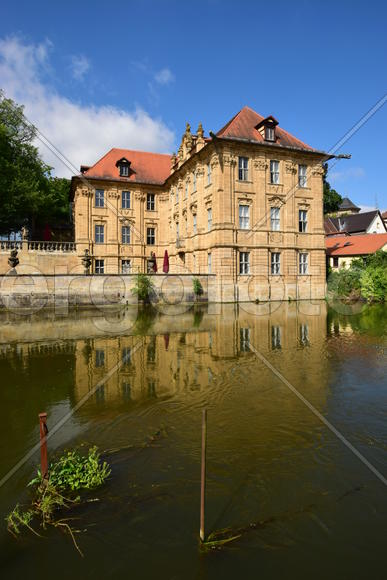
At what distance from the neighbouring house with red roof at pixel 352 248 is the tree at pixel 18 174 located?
3379cm

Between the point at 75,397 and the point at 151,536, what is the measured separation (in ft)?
16.0

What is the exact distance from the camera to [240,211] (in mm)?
30656

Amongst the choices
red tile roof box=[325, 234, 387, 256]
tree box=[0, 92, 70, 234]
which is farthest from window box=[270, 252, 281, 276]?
tree box=[0, 92, 70, 234]

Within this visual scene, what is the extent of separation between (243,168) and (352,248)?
2043 centimetres

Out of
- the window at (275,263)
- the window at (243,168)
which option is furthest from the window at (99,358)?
the window at (243,168)

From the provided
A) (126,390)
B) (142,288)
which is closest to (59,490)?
(126,390)

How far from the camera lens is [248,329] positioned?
1742cm

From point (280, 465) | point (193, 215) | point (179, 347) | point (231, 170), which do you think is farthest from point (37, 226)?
point (280, 465)

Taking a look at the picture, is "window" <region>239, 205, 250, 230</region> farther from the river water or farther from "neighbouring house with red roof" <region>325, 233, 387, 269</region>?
the river water

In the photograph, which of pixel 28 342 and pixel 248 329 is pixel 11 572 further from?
pixel 248 329

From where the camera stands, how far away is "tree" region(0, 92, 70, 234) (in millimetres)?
36938

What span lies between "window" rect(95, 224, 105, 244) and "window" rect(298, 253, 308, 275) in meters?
20.4

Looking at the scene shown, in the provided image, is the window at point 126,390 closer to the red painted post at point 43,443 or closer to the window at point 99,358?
the window at point 99,358

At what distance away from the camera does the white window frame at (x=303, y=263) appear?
1309 inches
